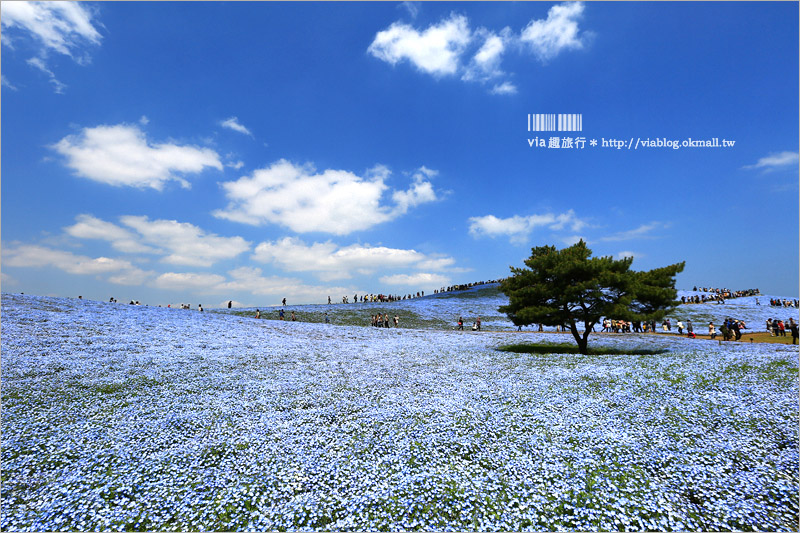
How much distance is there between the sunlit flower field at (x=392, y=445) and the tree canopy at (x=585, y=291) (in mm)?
6980

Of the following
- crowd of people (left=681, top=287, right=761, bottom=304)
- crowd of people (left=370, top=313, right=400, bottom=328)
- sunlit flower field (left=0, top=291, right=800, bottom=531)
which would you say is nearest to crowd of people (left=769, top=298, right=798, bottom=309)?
crowd of people (left=681, top=287, right=761, bottom=304)

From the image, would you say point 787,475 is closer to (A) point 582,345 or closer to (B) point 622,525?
(B) point 622,525

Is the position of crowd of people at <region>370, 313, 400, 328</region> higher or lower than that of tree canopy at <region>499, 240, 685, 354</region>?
lower

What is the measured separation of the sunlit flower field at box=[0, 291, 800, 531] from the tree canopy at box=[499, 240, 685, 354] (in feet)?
22.9

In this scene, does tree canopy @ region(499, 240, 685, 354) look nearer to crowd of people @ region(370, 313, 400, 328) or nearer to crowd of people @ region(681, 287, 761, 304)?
crowd of people @ region(370, 313, 400, 328)

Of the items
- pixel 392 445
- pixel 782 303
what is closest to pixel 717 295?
pixel 782 303

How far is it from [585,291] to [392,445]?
20.0 metres

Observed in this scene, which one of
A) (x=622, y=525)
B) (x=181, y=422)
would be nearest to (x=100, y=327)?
(x=181, y=422)

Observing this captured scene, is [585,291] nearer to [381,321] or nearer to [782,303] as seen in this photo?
[381,321]

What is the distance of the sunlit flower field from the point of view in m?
6.98

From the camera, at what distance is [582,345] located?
25656 millimetres

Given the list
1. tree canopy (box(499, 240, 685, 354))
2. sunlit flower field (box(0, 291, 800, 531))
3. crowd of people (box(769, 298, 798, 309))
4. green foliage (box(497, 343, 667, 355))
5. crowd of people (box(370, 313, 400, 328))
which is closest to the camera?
sunlit flower field (box(0, 291, 800, 531))

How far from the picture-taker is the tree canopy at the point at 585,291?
79.3 feet

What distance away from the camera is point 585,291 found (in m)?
24.5
